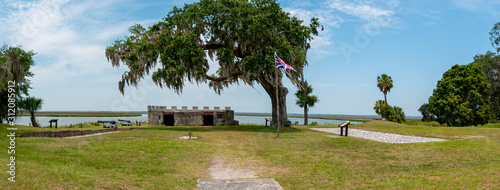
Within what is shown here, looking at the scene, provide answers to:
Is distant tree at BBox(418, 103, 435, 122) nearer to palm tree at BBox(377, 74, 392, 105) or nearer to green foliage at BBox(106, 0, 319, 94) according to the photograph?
palm tree at BBox(377, 74, 392, 105)

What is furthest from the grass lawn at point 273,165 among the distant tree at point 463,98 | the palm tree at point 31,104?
the palm tree at point 31,104

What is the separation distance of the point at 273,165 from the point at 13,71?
80.1 ft

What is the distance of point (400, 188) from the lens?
905 cm

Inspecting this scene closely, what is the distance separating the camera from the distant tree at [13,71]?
2595 centimetres

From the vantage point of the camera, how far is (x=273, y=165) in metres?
13.2

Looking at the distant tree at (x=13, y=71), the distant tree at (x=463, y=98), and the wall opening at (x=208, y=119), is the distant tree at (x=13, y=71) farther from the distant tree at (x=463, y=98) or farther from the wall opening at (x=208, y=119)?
the distant tree at (x=463, y=98)

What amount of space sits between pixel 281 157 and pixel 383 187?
6.08 m

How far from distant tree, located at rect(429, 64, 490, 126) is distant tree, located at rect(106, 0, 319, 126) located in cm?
2432

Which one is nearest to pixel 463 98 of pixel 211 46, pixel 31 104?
pixel 211 46

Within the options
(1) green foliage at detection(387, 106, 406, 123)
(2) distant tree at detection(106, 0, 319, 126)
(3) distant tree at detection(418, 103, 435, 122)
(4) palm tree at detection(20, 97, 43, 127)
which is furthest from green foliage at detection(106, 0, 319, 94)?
(3) distant tree at detection(418, 103, 435, 122)

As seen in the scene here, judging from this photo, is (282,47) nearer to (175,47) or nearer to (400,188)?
(175,47)

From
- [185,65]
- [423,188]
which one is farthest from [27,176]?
[185,65]

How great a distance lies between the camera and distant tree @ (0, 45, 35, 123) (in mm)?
25953

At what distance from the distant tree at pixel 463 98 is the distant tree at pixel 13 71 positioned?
48.4 m
